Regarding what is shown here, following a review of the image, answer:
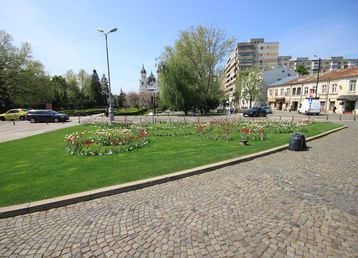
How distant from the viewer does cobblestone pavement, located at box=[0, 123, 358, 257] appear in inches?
116

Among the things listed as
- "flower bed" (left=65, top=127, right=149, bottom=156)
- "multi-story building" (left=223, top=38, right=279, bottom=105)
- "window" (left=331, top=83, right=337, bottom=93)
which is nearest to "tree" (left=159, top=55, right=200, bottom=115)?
"flower bed" (left=65, top=127, right=149, bottom=156)

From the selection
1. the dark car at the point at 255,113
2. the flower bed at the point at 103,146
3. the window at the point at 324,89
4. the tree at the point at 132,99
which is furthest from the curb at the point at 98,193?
the tree at the point at 132,99

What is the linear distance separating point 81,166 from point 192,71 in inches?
1348

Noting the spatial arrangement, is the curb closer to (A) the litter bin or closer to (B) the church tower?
(A) the litter bin

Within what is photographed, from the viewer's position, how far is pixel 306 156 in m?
8.02

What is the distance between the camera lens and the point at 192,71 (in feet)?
125

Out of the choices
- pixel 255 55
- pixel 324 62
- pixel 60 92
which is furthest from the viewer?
pixel 324 62

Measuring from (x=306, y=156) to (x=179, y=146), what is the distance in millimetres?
5449

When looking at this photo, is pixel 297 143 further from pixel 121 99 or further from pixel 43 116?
pixel 121 99

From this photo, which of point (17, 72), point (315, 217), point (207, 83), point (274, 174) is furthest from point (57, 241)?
point (17, 72)

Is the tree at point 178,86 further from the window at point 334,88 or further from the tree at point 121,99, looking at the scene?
the tree at point 121,99

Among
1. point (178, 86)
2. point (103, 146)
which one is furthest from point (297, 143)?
point (178, 86)

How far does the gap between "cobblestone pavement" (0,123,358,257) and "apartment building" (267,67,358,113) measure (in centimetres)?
3473

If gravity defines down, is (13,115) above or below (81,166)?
above
